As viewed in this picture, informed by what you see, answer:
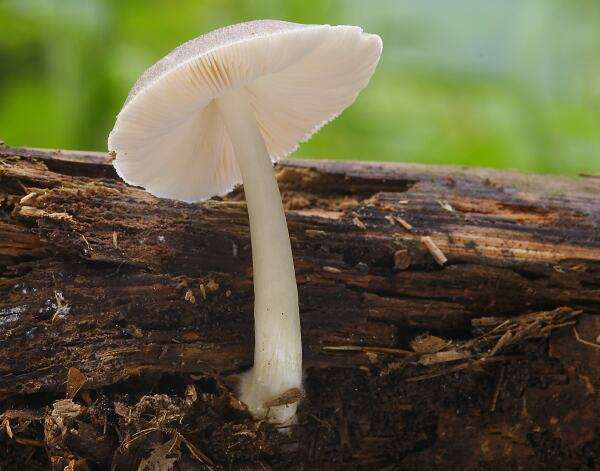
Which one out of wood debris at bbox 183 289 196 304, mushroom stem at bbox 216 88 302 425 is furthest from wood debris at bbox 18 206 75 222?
mushroom stem at bbox 216 88 302 425

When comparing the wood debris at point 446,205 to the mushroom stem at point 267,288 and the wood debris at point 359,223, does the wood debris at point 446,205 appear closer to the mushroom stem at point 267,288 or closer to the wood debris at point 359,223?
the wood debris at point 359,223

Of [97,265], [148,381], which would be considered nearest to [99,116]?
[97,265]

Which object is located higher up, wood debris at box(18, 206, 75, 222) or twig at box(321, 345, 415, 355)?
wood debris at box(18, 206, 75, 222)

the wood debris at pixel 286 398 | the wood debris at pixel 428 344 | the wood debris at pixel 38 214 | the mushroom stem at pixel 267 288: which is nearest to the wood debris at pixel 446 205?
the wood debris at pixel 428 344

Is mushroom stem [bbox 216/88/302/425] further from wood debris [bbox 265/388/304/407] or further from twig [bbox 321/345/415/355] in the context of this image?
twig [bbox 321/345/415/355]

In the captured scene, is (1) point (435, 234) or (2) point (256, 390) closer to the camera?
(2) point (256, 390)

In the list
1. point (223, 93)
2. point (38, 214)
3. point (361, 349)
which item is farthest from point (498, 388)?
point (38, 214)

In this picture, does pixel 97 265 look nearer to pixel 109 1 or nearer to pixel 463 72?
pixel 109 1
